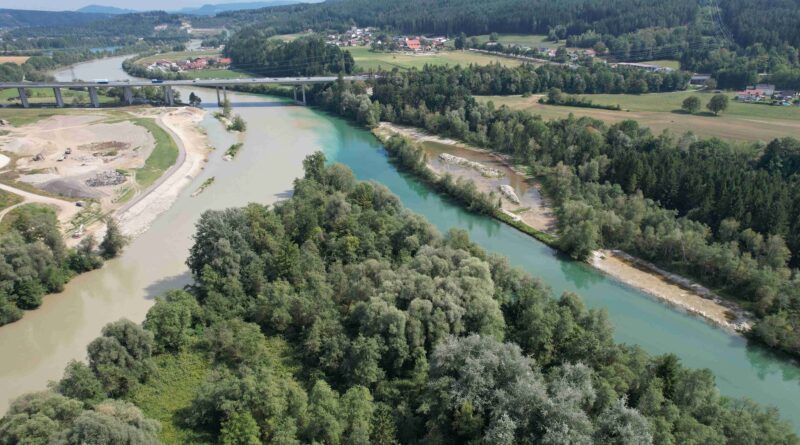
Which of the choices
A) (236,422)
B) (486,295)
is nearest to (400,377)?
(486,295)

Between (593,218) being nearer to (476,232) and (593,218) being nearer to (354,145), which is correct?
(476,232)

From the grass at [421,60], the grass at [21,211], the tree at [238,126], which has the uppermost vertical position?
the grass at [421,60]

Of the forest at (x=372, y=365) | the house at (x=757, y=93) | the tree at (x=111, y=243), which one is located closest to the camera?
the forest at (x=372, y=365)

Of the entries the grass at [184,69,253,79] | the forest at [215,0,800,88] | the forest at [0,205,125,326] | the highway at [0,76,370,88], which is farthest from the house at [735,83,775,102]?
the grass at [184,69,253,79]

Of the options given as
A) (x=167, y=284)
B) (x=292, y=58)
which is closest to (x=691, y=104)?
(x=167, y=284)

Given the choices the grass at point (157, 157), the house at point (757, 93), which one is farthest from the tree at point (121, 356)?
the house at point (757, 93)

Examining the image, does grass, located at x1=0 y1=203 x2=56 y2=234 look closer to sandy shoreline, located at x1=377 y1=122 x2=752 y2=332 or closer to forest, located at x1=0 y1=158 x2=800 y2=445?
forest, located at x1=0 y1=158 x2=800 y2=445

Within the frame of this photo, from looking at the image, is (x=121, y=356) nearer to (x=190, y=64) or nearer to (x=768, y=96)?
(x=768, y=96)

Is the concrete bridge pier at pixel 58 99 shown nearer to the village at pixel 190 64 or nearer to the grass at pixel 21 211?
the village at pixel 190 64
